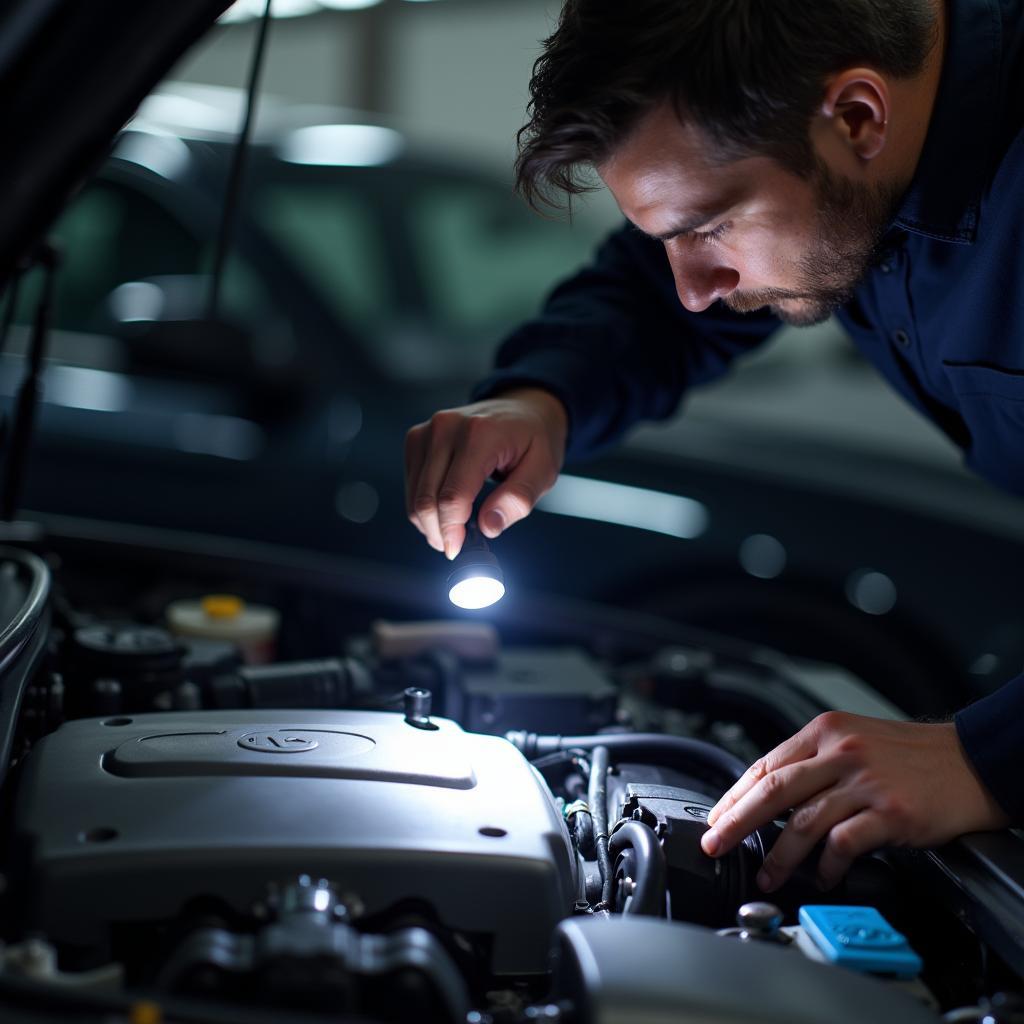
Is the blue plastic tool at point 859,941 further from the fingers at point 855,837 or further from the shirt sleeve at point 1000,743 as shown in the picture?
the shirt sleeve at point 1000,743

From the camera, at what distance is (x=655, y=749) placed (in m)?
1.27

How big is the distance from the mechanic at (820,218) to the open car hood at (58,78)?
40 cm

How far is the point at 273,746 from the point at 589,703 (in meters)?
0.53

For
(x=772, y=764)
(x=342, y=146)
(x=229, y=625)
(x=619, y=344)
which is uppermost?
(x=342, y=146)

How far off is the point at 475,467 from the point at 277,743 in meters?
0.39

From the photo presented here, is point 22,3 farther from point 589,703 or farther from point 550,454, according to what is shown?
point 589,703

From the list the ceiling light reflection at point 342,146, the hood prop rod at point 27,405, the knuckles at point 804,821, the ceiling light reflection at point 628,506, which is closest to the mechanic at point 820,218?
the knuckles at point 804,821

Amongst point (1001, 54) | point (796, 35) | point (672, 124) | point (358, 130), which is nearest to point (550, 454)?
point (672, 124)

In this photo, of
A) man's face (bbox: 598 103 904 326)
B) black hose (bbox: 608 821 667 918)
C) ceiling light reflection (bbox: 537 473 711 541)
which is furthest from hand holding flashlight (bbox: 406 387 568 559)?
ceiling light reflection (bbox: 537 473 711 541)

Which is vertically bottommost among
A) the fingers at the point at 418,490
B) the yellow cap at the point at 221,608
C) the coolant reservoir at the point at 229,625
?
the coolant reservoir at the point at 229,625

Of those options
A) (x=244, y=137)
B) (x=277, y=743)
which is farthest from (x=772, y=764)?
(x=244, y=137)

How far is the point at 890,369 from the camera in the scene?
160 centimetres

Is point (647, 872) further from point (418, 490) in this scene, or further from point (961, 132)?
point (961, 132)

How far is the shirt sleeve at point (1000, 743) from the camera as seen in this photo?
100cm
